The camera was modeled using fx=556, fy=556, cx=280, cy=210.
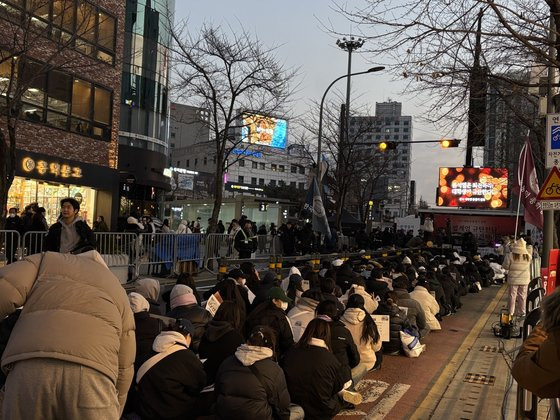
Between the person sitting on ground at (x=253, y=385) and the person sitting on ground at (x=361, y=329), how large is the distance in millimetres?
2761

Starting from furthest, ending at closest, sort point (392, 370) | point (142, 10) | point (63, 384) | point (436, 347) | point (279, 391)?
point (142, 10) < point (436, 347) < point (392, 370) < point (279, 391) < point (63, 384)

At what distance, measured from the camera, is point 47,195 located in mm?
22172

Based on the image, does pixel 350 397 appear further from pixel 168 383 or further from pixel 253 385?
pixel 168 383

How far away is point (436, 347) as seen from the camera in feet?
31.6

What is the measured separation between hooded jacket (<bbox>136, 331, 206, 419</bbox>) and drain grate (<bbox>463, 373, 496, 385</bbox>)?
4494 mm

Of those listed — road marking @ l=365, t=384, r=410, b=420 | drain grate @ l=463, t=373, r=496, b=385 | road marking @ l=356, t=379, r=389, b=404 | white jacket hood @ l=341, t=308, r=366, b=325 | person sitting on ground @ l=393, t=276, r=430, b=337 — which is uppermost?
white jacket hood @ l=341, t=308, r=366, b=325

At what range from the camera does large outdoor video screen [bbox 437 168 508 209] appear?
2870cm

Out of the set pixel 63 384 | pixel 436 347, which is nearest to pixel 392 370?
pixel 436 347

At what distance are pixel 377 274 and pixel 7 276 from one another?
353 inches

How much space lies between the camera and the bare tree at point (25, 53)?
11.5 m

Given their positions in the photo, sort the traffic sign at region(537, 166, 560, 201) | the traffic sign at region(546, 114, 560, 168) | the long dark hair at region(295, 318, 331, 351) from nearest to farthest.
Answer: the long dark hair at region(295, 318, 331, 351) < the traffic sign at region(537, 166, 560, 201) < the traffic sign at region(546, 114, 560, 168)

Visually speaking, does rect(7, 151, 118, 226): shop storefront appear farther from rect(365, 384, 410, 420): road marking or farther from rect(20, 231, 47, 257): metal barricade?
rect(365, 384, 410, 420): road marking

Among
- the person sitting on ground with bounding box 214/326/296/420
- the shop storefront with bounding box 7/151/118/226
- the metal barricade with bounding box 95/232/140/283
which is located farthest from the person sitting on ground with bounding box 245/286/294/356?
the shop storefront with bounding box 7/151/118/226

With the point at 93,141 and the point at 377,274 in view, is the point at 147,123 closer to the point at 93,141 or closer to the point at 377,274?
the point at 93,141
